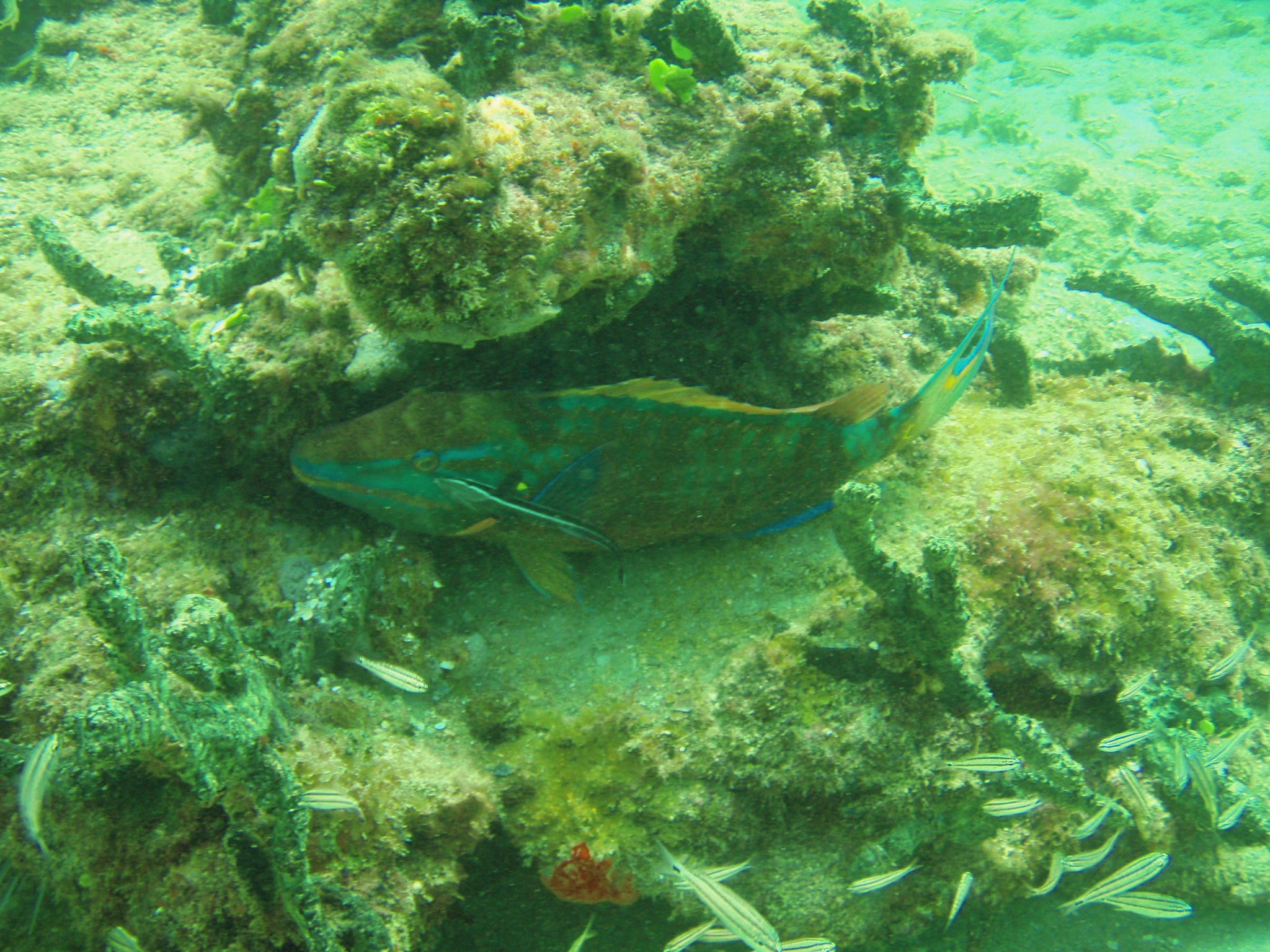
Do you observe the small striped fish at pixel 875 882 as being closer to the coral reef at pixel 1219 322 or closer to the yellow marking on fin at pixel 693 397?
the yellow marking on fin at pixel 693 397

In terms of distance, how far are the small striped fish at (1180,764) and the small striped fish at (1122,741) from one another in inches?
8.5

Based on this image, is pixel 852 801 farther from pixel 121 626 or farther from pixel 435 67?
pixel 435 67

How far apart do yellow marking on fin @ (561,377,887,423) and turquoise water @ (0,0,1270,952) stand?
3cm

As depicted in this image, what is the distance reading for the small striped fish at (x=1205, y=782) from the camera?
325 centimetres

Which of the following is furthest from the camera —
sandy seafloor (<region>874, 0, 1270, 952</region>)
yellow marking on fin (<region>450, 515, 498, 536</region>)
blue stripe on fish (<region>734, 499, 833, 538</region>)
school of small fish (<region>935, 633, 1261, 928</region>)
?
sandy seafloor (<region>874, 0, 1270, 952</region>)

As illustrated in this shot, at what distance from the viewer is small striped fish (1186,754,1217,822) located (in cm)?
325

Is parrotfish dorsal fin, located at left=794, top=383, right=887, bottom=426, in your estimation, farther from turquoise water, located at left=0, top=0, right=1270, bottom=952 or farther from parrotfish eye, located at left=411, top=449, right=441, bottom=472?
parrotfish eye, located at left=411, top=449, right=441, bottom=472

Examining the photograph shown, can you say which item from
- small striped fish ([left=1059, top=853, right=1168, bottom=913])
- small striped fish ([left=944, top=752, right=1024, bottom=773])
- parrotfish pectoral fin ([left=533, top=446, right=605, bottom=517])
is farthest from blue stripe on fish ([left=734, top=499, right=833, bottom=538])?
small striped fish ([left=1059, top=853, right=1168, bottom=913])

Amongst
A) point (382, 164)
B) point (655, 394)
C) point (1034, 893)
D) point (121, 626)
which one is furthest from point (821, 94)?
point (1034, 893)

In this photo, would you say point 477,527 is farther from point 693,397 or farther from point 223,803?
point 223,803

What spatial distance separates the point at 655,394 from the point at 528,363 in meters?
0.68

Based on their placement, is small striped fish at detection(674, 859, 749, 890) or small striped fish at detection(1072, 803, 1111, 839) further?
small striped fish at detection(1072, 803, 1111, 839)

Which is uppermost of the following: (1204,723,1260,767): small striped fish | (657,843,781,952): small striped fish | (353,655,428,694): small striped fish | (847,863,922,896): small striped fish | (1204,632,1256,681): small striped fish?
(353,655,428,694): small striped fish

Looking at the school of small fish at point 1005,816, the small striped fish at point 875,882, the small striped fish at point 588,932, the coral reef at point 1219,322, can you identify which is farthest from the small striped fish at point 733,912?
the coral reef at point 1219,322
